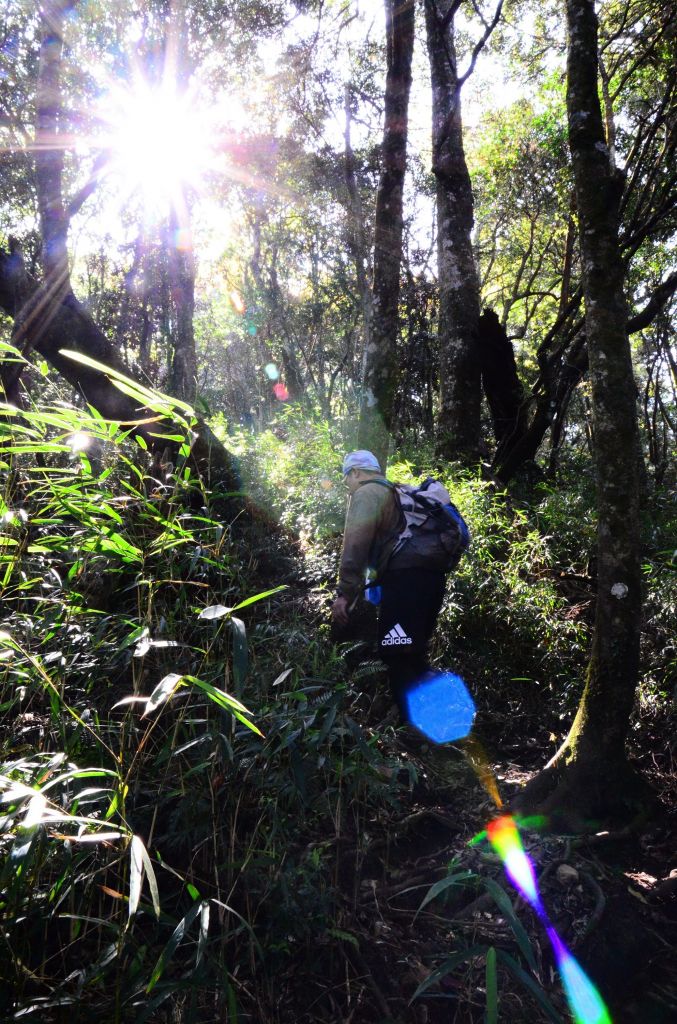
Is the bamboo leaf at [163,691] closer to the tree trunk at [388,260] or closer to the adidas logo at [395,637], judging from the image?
the adidas logo at [395,637]

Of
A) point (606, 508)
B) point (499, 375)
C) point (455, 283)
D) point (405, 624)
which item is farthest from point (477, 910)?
point (455, 283)

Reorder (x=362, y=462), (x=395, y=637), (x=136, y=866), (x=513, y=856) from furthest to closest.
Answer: (x=362, y=462) → (x=395, y=637) → (x=513, y=856) → (x=136, y=866)

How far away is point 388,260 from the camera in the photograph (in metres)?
5.88

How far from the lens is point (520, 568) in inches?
194

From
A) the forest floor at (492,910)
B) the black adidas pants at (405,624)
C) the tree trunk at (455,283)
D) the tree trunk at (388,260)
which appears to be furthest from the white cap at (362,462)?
the tree trunk at (455,283)

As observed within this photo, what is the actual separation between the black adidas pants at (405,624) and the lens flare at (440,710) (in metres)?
0.06

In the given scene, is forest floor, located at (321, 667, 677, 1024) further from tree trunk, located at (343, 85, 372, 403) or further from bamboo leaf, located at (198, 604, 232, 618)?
tree trunk, located at (343, 85, 372, 403)

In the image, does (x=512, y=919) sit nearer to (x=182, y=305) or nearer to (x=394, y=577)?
(x=394, y=577)

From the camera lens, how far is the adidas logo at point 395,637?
3761 millimetres

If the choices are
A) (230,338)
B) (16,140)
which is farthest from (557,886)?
(230,338)

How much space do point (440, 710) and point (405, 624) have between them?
2.20 feet

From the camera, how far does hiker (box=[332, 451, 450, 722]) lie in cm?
379

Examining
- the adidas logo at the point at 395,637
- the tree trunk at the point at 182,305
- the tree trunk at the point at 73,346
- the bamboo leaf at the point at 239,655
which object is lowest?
the adidas logo at the point at 395,637

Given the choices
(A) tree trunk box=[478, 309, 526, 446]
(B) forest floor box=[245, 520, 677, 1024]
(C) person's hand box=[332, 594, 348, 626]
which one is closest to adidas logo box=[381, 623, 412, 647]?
(C) person's hand box=[332, 594, 348, 626]
